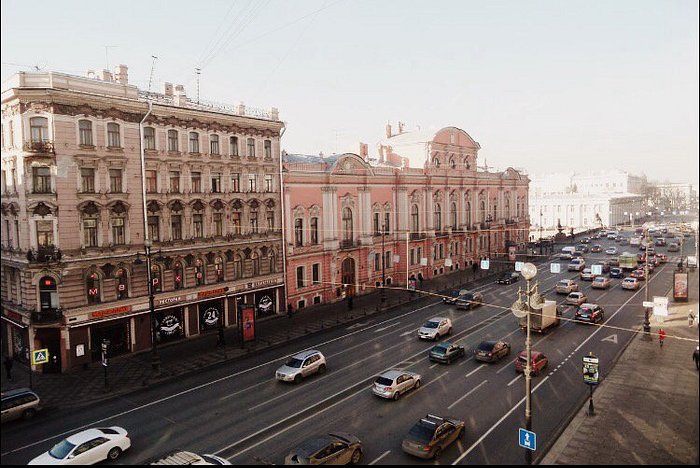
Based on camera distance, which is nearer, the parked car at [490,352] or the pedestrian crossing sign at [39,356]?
the pedestrian crossing sign at [39,356]

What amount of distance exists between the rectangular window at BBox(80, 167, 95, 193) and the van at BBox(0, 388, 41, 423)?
46.2 feet

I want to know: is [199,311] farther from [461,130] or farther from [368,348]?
[461,130]

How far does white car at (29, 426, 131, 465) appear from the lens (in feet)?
66.7

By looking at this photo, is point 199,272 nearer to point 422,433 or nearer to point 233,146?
point 233,146

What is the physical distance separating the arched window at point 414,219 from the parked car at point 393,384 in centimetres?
4002

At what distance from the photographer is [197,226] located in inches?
1641

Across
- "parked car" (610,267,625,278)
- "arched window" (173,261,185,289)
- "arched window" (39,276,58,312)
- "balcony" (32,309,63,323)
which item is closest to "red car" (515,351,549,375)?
"arched window" (173,261,185,289)

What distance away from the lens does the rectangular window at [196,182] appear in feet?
136

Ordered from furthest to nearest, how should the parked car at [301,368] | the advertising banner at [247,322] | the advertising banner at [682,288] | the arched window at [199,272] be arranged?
1. the arched window at [199,272]
2. the advertising banner at [247,322]
3. the parked car at [301,368]
4. the advertising banner at [682,288]

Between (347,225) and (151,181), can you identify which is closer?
(151,181)

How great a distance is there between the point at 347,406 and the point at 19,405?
661 inches

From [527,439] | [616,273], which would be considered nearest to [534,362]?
[527,439]

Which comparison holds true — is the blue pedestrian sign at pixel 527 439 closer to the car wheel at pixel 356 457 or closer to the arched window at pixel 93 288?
the car wheel at pixel 356 457

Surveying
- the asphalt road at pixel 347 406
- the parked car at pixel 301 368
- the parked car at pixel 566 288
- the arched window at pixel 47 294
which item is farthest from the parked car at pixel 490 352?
the arched window at pixel 47 294
